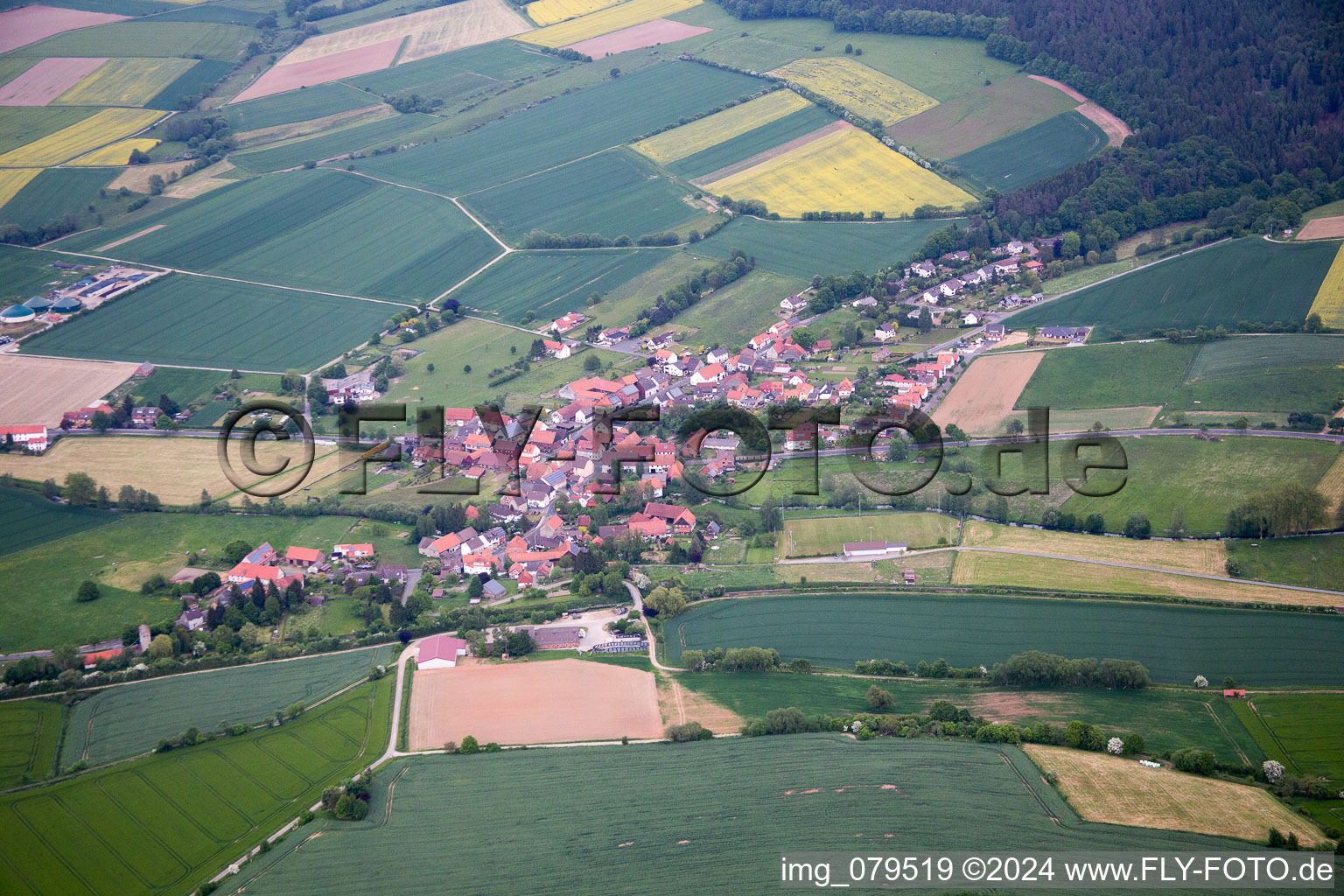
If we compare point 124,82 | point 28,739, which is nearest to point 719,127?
point 124,82

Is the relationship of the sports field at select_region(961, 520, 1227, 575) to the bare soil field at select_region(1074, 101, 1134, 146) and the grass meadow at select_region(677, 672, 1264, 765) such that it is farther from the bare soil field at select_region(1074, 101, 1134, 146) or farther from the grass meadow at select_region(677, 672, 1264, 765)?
the bare soil field at select_region(1074, 101, 1134, 146)

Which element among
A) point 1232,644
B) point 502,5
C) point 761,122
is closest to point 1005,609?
point 1232,644

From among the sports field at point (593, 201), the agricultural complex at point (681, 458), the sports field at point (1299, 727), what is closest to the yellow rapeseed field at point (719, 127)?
the agricultural complex at point (681, 458)

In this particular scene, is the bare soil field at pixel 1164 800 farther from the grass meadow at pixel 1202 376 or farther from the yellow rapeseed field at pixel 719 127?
the yellow rapeseed field at pixel 719 127

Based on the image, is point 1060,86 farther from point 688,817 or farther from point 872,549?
point 688,817

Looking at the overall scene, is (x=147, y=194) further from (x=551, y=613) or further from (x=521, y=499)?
(x=551, y=613)

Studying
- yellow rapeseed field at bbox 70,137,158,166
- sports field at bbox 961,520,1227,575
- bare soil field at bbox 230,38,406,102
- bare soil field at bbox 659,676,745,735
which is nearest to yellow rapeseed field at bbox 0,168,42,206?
yellow rapeseed field at bbox 70,137,158,166
